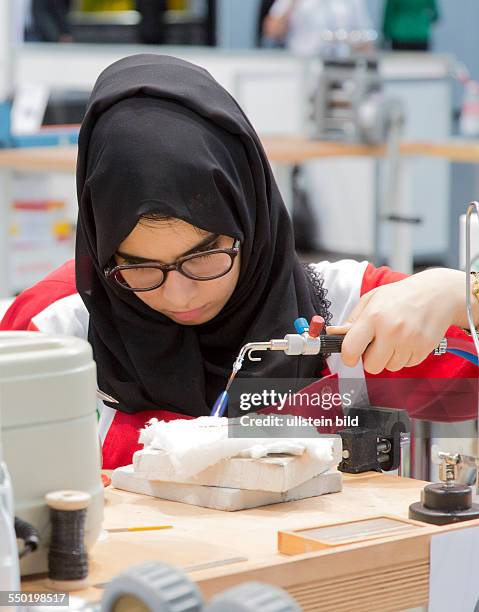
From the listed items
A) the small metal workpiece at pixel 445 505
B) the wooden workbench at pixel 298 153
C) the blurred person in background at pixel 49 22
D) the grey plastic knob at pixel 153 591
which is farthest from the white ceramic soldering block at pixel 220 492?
the blurred person in background at pixel 49 22

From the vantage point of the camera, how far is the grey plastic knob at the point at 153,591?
880 millimetres

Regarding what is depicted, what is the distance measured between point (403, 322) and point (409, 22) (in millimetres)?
7376

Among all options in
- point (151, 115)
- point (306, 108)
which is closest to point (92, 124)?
point (151, 115)

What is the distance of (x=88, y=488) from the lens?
1.10m

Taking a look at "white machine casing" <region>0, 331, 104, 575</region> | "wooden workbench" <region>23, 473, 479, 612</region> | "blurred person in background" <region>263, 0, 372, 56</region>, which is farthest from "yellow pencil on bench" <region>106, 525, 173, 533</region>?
"blurred person in background" <region>263, 0, 372, 56</region>

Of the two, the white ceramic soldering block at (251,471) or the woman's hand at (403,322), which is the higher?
the woman's hand at (403,322)

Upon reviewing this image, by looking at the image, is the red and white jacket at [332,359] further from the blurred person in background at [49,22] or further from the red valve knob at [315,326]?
the blurred person in background at [49,22]

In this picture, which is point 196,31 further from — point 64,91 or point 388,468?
point 388,468

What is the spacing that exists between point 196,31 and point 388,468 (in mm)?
7499

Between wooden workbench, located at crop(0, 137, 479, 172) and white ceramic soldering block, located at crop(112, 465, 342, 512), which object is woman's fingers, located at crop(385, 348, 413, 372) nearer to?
white ceramic soldering block, located at crop(112, 465, 342, 512)

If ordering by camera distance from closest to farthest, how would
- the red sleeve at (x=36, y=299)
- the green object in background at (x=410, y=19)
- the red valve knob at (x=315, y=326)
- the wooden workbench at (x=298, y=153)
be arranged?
the red valve knob at (x=315, y=326), the red sleeve at (x=36, y=299), the wooden workbench at (x=298, y=153), the green object in background at (x=410, y=19)

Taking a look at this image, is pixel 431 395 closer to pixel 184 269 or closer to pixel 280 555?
pixel 184 269

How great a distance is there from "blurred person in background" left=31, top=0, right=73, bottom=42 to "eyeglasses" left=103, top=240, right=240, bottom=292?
6639 mm

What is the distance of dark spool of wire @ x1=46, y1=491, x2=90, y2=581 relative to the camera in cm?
106
